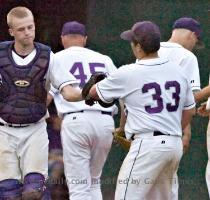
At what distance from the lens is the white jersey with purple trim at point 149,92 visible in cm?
808

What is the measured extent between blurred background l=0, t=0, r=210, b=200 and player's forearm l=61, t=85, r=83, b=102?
279 centimetres

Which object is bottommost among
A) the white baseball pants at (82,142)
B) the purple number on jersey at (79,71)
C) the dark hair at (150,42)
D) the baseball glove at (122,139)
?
the white baseball pants at (82,142)

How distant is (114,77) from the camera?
810 cm

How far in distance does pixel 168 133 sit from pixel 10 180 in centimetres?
150

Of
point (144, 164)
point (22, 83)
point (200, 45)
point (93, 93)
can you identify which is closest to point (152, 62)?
point (93, 93)

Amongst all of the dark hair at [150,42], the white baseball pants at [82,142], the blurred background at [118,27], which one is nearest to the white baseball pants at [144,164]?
the dark hair at [150,42]

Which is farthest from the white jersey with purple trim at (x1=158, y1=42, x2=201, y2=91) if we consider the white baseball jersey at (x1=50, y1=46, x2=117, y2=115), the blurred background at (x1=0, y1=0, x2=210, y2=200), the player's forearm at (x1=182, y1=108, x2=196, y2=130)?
the blurred background at (x1=0, y1=0, x2=210, y2=200)

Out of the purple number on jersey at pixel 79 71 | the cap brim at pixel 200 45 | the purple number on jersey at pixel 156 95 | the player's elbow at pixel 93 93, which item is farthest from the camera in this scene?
the cap brim at pixel 200 45

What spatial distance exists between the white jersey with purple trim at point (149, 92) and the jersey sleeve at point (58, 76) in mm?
463

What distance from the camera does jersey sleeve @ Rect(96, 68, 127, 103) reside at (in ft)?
26.6

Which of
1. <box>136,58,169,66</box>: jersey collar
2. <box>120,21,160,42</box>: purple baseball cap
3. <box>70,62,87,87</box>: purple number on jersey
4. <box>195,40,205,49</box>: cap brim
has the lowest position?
<box>195,40,205,49</box>: cap brim

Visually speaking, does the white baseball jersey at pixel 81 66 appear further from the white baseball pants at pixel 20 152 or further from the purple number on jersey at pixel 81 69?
the white baseball pants at pixel 20 152

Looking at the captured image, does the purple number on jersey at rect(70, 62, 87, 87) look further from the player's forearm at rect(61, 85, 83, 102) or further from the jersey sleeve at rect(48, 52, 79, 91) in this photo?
the player's forearm at rect(61, 85, 83, 102)

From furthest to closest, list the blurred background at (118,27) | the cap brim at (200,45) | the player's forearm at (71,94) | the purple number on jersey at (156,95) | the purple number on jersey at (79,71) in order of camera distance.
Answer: the blurred background at (118,27)
the cap brim at (200,45)
the purple number on jersey at (79,71)
the player's forearm at (71,94)
the purple number on jersey at (156,95)
